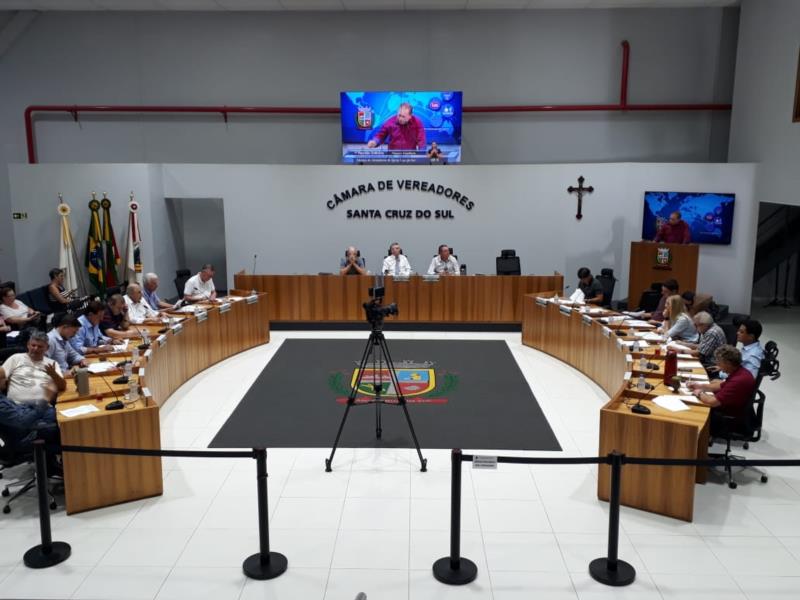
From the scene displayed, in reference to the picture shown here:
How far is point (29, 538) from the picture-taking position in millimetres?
5258

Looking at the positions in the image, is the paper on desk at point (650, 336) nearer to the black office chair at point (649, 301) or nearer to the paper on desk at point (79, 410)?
the black office chair at point (649, 301)

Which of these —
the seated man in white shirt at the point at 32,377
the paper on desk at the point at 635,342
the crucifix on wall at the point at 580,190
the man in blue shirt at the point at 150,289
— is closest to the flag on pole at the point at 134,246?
the man in blue shirt at the point at 150,289

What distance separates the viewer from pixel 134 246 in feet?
42.2

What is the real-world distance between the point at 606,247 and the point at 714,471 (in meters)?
7.77

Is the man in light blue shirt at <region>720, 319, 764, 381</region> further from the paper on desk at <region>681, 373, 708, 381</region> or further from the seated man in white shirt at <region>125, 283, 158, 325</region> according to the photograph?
the seated man in white shirt at <region>125, 283, 158, 325</region>

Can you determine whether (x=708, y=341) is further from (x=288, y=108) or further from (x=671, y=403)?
(x=288, y=108)

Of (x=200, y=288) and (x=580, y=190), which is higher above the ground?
(x=580, y=190)

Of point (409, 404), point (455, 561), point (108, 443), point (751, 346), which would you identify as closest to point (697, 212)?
point (751, 346)

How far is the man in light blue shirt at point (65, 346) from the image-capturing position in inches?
273

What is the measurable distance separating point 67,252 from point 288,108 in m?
5.13

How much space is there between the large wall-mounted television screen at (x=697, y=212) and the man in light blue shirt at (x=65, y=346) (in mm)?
10131

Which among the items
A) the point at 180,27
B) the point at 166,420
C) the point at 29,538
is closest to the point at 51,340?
the point at 166,420

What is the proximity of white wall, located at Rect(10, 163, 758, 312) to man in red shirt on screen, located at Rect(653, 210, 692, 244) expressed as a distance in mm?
883

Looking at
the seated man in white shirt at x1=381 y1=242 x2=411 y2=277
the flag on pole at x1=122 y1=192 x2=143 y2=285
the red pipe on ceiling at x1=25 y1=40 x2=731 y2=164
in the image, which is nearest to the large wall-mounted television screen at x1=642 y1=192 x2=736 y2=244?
the red pipe on ceiling at x1=25 y1=40 x2=731 y2=164
